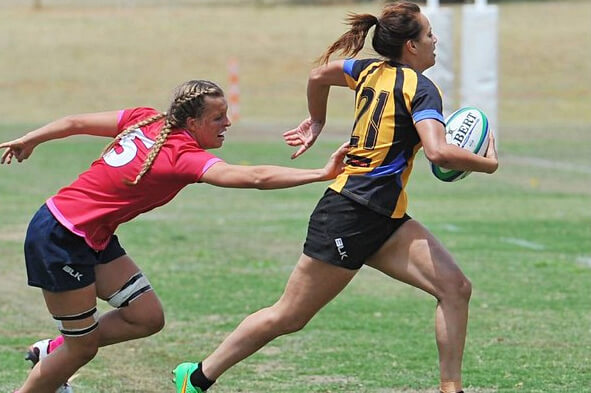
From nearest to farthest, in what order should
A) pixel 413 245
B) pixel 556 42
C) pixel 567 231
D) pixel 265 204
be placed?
pixel 413 245 → pixel 567 231 → pixel 265 204 → pixel 556 42

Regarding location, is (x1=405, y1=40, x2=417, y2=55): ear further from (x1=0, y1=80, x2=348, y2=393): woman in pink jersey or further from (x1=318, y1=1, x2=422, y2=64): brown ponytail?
(x1=0, y1=80, x2=348, y2=393): woman in pink jersey

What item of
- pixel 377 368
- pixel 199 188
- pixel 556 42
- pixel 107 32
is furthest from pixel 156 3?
pixel 377 368

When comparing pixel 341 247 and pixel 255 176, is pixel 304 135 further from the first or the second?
pixel 255 176

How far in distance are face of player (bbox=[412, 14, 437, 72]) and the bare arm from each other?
0.49 m

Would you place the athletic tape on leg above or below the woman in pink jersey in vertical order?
below

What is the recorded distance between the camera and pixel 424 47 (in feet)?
20.6

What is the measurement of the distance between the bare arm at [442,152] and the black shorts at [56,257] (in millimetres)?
1640

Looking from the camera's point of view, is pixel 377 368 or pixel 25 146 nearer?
pixel 25 146

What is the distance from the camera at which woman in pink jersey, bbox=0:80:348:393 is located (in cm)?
586

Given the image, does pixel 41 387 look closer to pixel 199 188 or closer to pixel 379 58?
pixel 379 58

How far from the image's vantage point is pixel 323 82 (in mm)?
6797

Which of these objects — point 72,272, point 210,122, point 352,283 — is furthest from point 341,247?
point 352,283

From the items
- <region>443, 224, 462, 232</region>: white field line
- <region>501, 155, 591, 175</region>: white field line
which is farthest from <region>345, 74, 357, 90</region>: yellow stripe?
<region>501, 155, 591, 175</region>: white field line

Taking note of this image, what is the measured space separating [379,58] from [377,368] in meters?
2.12
